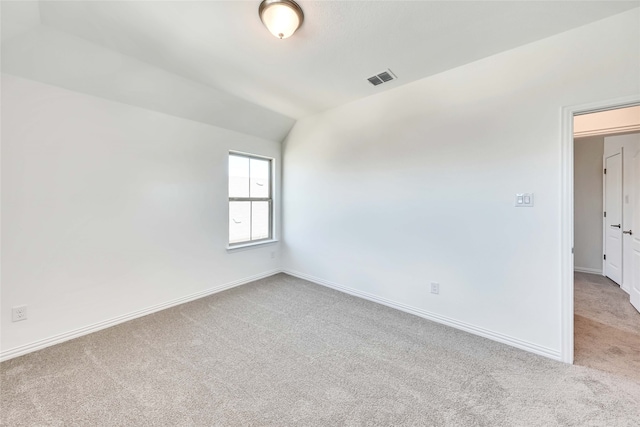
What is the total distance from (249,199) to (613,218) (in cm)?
566

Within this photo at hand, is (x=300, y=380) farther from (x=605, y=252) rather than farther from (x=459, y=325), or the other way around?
(x=605, y=252)

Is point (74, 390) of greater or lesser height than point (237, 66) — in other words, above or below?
below

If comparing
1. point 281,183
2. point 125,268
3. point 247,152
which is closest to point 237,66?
point 247,152

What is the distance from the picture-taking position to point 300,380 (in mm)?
1735

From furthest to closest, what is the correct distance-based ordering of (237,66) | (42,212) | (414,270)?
(414,270) → (237,66) → (42,212)

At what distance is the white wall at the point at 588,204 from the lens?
4.22 m

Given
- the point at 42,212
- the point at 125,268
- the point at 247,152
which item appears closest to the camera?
the point at 42,212

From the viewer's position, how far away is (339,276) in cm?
349

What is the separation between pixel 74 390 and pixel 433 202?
10.9ft

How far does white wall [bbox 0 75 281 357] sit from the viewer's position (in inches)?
78.5

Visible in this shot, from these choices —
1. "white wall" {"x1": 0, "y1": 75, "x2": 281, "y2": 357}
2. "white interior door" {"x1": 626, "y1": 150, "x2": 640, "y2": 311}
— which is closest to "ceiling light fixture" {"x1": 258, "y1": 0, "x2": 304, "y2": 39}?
"white wall" {"x1": 0, "y1": 75, "x2": 281, "y2": 357}

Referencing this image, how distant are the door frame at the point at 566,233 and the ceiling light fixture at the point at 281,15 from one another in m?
2.19

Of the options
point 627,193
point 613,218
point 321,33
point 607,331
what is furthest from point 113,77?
point 613,218

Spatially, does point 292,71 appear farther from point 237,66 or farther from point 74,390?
point 74,390
